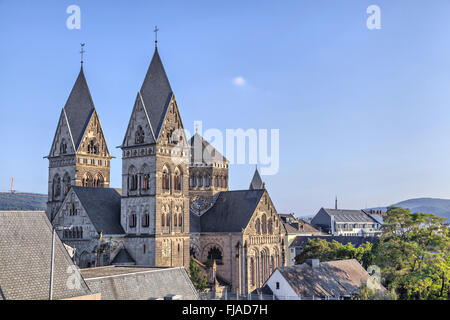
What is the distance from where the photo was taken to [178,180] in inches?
2384

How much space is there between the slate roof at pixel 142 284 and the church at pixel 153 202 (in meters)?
20.6

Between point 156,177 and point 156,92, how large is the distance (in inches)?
429

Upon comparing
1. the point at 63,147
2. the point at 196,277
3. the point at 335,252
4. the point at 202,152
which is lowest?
the point at 196,277

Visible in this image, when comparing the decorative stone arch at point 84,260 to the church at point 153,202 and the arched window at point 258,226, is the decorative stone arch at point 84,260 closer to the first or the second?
the church at point 153,202

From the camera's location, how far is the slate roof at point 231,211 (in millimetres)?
67000

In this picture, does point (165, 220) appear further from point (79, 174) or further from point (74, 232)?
point (79, 174)

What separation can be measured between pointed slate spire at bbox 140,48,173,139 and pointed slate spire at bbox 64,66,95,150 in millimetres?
14644

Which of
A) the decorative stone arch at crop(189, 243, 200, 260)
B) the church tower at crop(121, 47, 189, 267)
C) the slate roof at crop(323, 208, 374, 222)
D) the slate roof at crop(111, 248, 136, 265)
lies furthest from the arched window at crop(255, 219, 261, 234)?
the slate roof at crop(323, 208, 374, 222)

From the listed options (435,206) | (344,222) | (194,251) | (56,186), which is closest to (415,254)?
(194,251)

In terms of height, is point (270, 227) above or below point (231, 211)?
below

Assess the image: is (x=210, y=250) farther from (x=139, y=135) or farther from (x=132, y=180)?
(x=139, y=135)

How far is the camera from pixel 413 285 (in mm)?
36906

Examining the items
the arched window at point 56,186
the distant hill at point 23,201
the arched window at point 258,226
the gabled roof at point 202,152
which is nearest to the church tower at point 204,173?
the gabled roof at point 202,152
